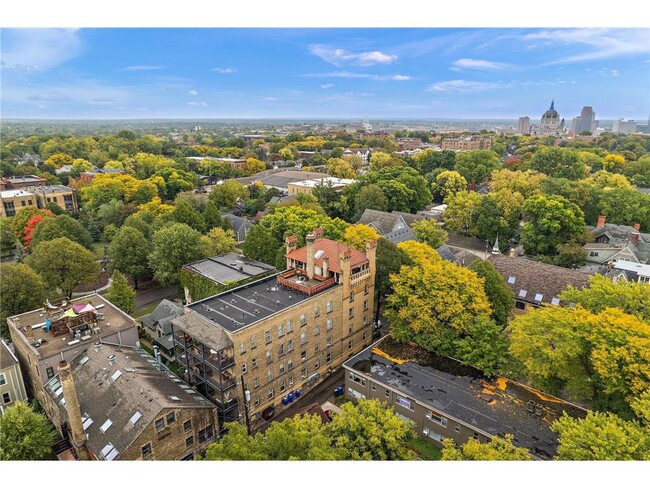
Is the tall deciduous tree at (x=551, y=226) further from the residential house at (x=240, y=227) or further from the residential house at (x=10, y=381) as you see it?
the residential house at (x=10, y=381)

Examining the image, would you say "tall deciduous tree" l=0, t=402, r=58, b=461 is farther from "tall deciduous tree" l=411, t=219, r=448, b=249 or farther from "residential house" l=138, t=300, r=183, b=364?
"tall deciduous tree" l=411, t=219, r=448, b=249

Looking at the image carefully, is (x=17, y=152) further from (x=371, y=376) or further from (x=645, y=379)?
(x=645, y=379)

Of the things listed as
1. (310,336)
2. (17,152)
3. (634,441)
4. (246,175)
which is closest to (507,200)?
(310,336)

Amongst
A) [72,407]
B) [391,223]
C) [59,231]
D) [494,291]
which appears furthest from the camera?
[391,223]

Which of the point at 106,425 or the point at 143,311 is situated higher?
the point at 106,425

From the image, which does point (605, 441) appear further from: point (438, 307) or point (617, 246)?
point (617, 246)

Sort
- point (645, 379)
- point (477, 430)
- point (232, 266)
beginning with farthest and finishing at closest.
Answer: point (232, 266)
point (477, 430)
point (645, 379)

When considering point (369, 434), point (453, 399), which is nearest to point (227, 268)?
point (453, 399)

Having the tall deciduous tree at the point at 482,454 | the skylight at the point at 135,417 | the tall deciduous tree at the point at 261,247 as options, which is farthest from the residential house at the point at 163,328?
the tall deciduous tree at the point at 482,454
